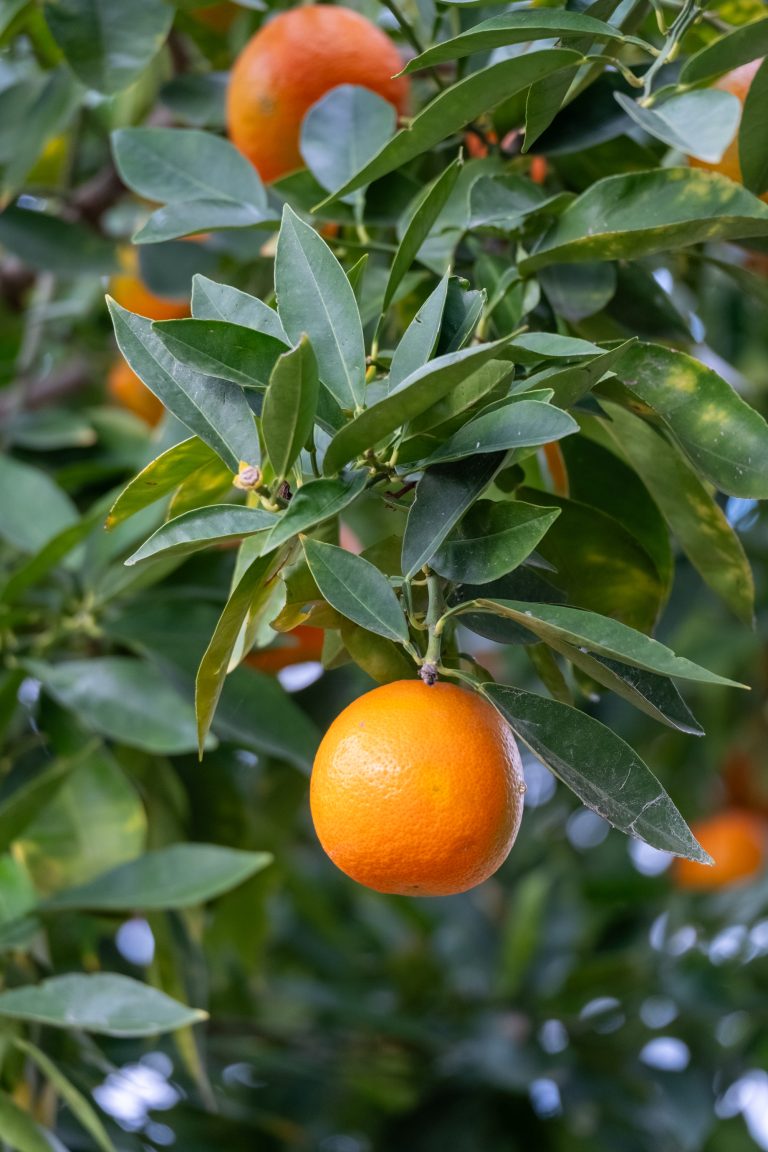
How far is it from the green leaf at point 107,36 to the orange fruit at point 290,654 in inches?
18.9

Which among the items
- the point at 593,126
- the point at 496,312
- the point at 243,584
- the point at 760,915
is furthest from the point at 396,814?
the point at 760,915

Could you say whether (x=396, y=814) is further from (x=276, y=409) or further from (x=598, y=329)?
(x=598, y=329)

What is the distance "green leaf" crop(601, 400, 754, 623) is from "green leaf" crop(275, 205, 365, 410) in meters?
0.21

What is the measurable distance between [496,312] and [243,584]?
32cm

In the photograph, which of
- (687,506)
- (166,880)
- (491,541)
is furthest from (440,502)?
(166,880)

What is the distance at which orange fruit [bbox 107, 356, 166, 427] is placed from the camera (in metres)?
1.61

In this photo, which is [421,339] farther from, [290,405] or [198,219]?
[198,219]

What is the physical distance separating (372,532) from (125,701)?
34 centimetres

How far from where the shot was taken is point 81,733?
1132 mm

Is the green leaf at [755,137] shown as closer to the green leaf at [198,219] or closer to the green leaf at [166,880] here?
the green leaf at [198,219]

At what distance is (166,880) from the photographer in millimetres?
987

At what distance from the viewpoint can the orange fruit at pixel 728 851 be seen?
2074mm

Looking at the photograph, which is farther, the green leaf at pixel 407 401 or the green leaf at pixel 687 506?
the green leaf at pixel 687 506

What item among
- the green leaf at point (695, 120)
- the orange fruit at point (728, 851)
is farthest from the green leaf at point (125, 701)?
the orange fruit at point (728, 851)
